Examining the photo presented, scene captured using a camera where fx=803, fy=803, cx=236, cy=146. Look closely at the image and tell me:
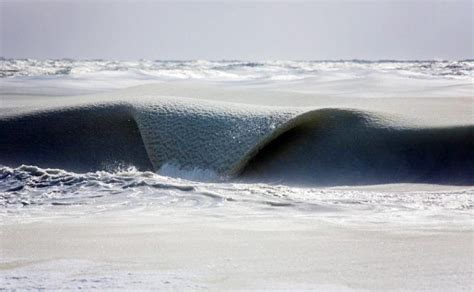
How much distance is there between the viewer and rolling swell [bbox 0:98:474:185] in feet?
15.5

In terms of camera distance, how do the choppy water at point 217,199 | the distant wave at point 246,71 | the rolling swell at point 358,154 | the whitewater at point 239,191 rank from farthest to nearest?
the distant wave at point 246,71, the rolling swell at point 358,154, the choppy water at point 217,199, the whitewater at point 239,191

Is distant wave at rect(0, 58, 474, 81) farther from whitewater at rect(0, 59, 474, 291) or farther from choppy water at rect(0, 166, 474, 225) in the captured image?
choppy water at rect(0, 166, 474, 225)

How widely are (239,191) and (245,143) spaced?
3.46 ft

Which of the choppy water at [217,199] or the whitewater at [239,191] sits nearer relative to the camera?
the whitewater at [239,191]

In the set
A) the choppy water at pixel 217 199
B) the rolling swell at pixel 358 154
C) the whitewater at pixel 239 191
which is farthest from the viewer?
the rolling swell at pixel 358 154

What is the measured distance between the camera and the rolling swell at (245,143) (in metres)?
4.72

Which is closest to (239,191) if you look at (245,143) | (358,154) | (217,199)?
(217,199)

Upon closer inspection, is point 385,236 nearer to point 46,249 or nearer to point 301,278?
point 301,278

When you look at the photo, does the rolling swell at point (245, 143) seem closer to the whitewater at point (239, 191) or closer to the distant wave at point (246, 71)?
the whitewater at point (239, 191)

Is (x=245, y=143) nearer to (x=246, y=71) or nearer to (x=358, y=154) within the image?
(x=358, y=154)

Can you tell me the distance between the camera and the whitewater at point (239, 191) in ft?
7.73

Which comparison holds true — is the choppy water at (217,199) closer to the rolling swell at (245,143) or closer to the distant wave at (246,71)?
the rolling swell at (245,143)

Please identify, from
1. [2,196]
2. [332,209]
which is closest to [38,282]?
[332,209]

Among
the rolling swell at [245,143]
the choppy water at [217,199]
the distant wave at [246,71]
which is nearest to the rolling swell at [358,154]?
the rolling swell at [245,143]
